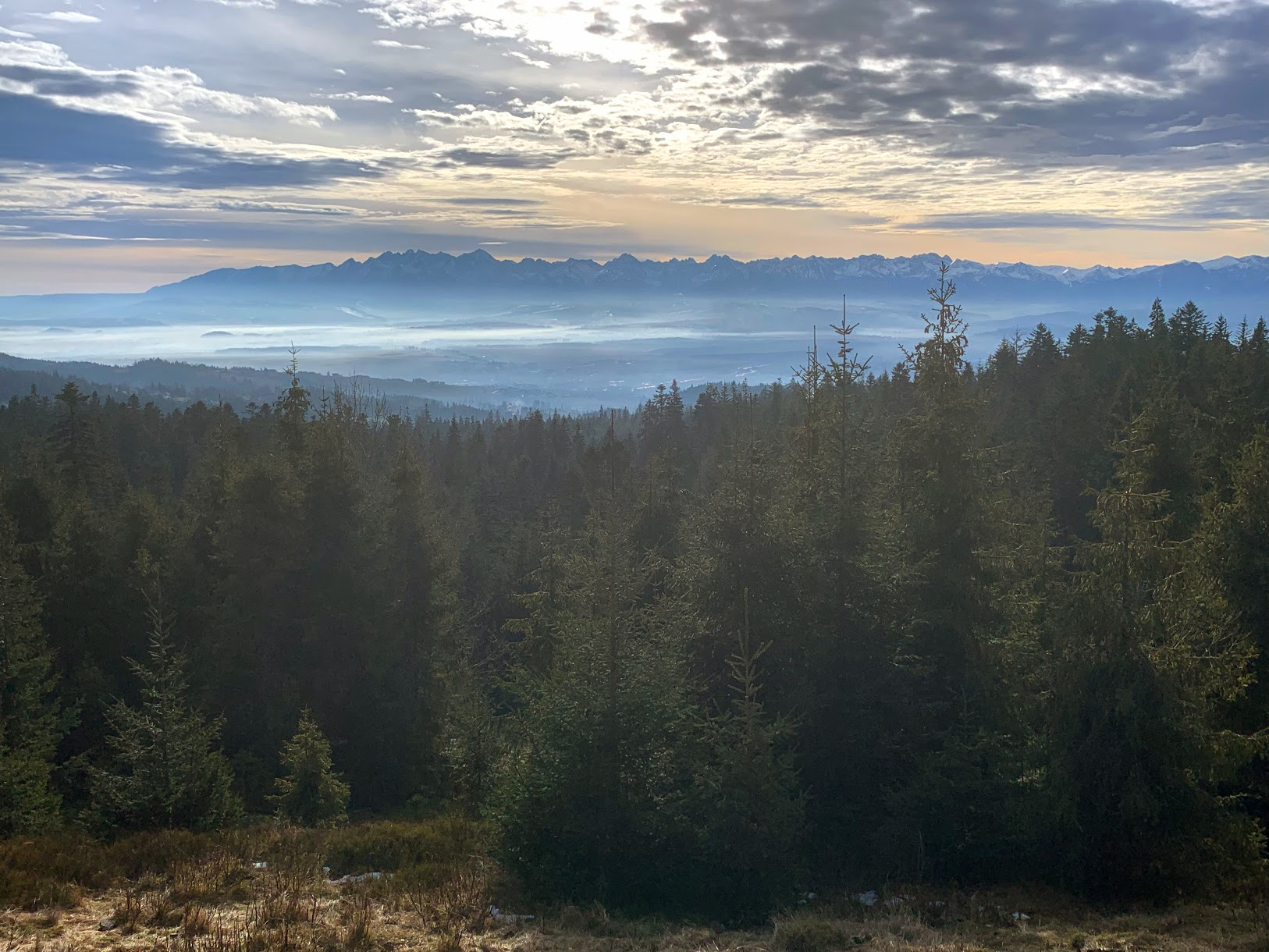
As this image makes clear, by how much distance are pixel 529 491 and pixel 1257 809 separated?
176ft

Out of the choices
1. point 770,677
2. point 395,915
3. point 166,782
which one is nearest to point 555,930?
point 395,915

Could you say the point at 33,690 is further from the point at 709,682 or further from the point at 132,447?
the point at 132,447

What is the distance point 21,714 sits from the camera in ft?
57.8

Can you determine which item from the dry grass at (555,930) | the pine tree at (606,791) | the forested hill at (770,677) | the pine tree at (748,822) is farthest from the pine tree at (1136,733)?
the pine tree at (606,791)

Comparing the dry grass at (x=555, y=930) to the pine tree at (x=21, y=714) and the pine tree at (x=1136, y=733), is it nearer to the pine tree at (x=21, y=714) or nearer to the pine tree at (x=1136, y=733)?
the pine tree at (x=1136, y=733)

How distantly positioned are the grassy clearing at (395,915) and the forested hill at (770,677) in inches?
44.0

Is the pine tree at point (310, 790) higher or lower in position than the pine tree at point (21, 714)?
lower

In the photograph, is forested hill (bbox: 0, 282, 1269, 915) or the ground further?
forested hill (bbox: 0, 282, 1269, 915)

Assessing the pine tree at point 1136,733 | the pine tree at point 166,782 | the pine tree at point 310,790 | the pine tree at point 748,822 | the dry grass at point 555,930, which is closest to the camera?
the dry grass at point 555,930

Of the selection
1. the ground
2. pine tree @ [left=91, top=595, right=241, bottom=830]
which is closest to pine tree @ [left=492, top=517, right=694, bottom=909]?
the ground

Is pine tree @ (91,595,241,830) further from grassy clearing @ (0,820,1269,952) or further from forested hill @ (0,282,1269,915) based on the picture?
grassy clearing @ (0,820,1269,952)

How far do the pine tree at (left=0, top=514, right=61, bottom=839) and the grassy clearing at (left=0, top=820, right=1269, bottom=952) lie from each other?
6.17ft

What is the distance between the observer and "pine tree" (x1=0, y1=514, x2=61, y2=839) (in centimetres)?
1411

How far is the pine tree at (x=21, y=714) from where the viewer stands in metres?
14.1
